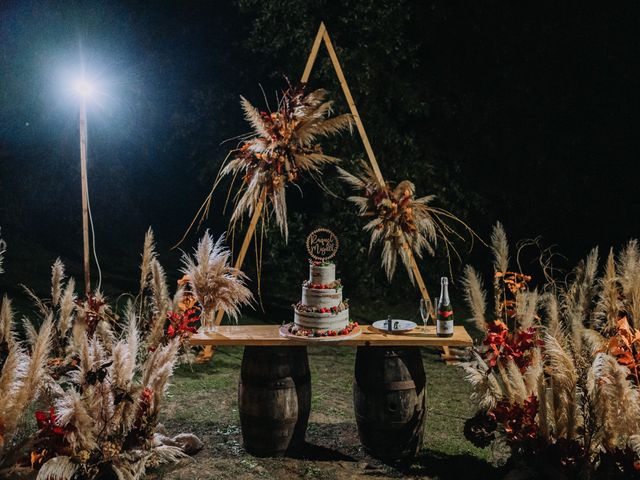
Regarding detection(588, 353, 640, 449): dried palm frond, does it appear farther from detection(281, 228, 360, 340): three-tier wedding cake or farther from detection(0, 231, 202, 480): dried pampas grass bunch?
detection(0, 231, 202, 480): dried pampas grass bunch

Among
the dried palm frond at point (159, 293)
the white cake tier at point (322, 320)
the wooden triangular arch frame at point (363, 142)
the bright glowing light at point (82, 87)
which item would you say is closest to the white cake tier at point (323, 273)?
the white cake tier at point (322, 320)

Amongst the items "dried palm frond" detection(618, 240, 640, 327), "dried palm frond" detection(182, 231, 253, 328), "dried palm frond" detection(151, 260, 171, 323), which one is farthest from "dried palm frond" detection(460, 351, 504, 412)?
"dried palm frond" detection(151, 260, 171, 323)

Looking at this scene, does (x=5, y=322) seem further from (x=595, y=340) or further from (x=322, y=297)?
(x=595, y=340)

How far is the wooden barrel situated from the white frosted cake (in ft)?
0.74

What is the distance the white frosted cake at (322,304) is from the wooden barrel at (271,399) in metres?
0.23

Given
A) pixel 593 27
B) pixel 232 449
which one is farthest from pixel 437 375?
pixel 593 27

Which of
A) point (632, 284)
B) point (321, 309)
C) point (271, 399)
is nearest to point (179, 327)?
point (271, 399)

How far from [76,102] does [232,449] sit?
12.3 meters

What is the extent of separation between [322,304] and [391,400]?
2.44 feet

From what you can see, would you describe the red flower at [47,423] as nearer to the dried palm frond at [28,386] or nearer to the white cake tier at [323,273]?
the dried palm frond at [28,386]

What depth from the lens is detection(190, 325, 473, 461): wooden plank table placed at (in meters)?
4.23

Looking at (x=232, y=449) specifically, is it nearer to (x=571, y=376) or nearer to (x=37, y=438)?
(x=37, y=438)

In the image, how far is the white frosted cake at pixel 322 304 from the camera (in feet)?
14.0

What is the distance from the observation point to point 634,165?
9969 millimetres
